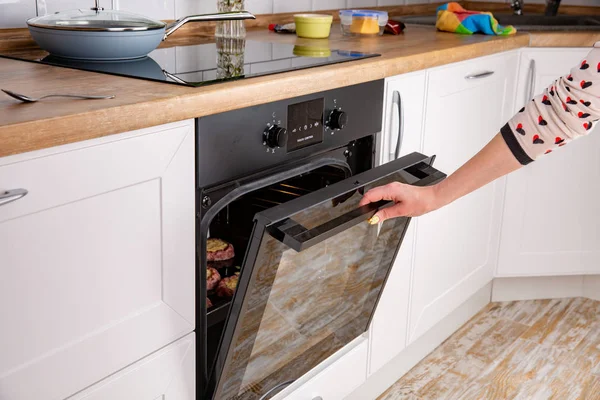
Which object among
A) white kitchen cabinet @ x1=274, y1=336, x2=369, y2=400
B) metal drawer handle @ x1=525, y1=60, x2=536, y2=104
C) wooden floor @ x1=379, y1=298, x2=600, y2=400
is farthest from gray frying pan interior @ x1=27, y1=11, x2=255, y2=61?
metal drawer handle @ x1=525, y1=60, x2=536, y2=104

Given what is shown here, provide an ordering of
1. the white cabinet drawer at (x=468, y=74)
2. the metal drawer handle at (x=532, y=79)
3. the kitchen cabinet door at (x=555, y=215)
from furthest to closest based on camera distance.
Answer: the kitchen cabinet door at (x=555, y=215) → the metal drawer handle at (x=532, y=79) → the white cabinet drawer at (x=468, y=74)

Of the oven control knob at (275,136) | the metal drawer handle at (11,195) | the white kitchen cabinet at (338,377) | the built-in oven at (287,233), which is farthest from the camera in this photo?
the white kitchen cabinet at (338,377)

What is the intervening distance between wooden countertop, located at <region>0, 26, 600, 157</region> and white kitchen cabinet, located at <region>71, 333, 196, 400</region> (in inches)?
14.5

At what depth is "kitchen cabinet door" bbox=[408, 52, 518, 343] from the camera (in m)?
1.84

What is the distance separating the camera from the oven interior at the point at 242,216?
125cm

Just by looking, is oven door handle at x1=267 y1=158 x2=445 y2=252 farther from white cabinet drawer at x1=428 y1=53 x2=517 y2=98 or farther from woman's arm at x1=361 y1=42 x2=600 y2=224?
white cabinet drawer at x1=428 y1=53 x2=517 y2=98

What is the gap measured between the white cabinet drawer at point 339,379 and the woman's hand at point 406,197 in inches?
19.4

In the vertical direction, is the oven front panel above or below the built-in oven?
above

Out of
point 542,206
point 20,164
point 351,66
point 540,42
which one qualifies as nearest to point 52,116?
point 20,164

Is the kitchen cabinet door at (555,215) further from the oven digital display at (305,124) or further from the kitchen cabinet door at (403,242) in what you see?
the oven digital display at (305,124)

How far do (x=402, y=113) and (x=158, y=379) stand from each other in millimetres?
821

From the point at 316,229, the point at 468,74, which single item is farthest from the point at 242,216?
the point at 468,74

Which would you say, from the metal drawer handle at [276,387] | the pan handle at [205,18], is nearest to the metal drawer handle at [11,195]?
the pan handle at [205,18]

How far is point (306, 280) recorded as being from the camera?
127 cm
